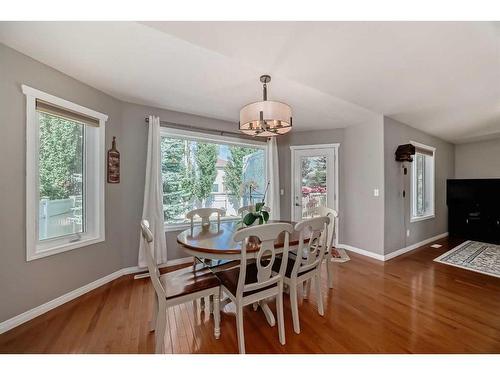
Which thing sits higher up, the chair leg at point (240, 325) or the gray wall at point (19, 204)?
the gray wall at point (19, 204)

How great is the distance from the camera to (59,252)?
2113 millimetres

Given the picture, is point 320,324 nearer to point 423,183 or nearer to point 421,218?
point 421,218

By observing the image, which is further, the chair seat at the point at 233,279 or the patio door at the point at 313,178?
the patio door at the point at 313,178

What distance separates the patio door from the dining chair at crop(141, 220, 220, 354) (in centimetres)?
274

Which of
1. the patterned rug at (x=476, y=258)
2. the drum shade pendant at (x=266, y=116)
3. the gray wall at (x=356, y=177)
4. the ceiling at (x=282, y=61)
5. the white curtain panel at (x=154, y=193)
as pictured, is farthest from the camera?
the gray wall at (x=356, y=177)

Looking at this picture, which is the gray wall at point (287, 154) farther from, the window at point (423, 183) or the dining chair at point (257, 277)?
the dining chair at point (257, 277)

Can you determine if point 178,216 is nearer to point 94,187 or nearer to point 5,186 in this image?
point 94,187

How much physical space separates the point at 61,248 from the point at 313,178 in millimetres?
3811

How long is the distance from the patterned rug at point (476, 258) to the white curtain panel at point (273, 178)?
104 inches

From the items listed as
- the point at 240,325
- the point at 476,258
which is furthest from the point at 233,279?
the point at 476,258

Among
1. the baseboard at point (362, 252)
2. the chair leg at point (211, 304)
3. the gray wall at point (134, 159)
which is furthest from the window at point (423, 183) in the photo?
the gray wall at point (134, 159)

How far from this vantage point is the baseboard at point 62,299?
1.75 m

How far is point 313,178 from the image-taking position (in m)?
4.15

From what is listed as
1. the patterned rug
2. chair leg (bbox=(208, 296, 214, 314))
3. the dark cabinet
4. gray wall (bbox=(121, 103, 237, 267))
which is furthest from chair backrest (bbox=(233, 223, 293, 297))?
the dark cabinet
